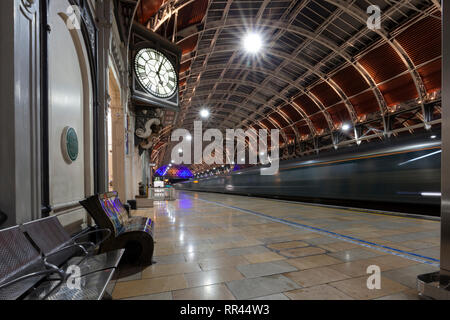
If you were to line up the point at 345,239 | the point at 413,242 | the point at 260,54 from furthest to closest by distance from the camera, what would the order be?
the point at 260,54 < the point at 345,239 < the point at 413,242

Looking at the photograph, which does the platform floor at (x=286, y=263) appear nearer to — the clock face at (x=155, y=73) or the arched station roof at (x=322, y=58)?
the clock face at (x=155, y=73)

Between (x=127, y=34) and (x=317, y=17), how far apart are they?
43.7ft

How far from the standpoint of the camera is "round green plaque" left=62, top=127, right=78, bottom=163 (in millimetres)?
3105

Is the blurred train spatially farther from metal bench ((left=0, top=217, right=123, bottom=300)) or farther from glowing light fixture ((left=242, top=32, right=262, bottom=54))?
glowing light fixture ((left=242, top=32, right=262, bottom=54))

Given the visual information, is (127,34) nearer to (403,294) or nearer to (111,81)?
(111,81)

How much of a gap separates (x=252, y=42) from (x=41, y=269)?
1789 cm

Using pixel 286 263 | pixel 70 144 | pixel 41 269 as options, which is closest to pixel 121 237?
pixel 41 269

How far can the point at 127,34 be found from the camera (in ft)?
23.9

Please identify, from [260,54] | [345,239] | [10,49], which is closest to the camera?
[10,49]

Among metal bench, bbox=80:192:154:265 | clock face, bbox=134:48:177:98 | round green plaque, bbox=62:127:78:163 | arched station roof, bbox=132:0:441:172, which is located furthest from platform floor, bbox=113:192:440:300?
arched station roof, bbox=132:0:441:172

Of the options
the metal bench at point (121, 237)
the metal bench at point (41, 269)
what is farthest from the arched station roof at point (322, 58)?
the metal bench at point (41, 269)

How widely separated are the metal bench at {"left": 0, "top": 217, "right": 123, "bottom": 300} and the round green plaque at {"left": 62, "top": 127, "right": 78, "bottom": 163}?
1250mm
